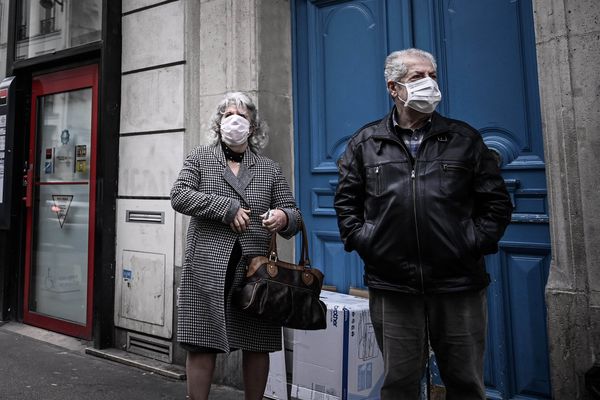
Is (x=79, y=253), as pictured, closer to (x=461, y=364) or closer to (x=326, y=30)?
(x=326, y=30)

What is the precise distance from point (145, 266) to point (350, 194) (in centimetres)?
270

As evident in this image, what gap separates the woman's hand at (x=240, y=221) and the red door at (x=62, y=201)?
2.93 metres

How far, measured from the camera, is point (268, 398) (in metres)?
3.51

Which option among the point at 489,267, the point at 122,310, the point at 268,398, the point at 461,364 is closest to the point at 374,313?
the point at 461,364

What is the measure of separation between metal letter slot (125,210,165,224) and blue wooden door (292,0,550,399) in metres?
1.26

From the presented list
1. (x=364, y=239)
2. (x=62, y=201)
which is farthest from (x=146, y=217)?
(x=364, y=239)

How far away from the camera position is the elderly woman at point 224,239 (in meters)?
2.57

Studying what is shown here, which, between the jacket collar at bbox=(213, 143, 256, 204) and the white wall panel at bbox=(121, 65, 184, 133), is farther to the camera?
the white wall panel at bbox=(121, 65, 184, 133)

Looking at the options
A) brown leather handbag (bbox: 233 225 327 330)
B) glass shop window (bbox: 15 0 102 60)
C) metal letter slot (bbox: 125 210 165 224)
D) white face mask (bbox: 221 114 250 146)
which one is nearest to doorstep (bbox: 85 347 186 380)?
metal letter slot (bbox: 125 210 165 224)

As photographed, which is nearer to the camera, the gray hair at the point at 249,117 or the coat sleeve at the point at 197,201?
the coat sleeve at the point at 197,201

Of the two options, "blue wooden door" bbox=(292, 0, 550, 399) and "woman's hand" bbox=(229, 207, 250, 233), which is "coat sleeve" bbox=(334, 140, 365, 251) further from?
"blue wooden door" bbox=(292, 0, 550, 399)

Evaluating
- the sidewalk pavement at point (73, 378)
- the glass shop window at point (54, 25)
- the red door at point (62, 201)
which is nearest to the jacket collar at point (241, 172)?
the sidewalk pavement at point (73, 378)

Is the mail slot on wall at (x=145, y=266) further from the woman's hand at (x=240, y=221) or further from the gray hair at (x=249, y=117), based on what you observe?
the woman's hand at (x=240, y=221)

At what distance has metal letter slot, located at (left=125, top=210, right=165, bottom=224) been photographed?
435 cm
